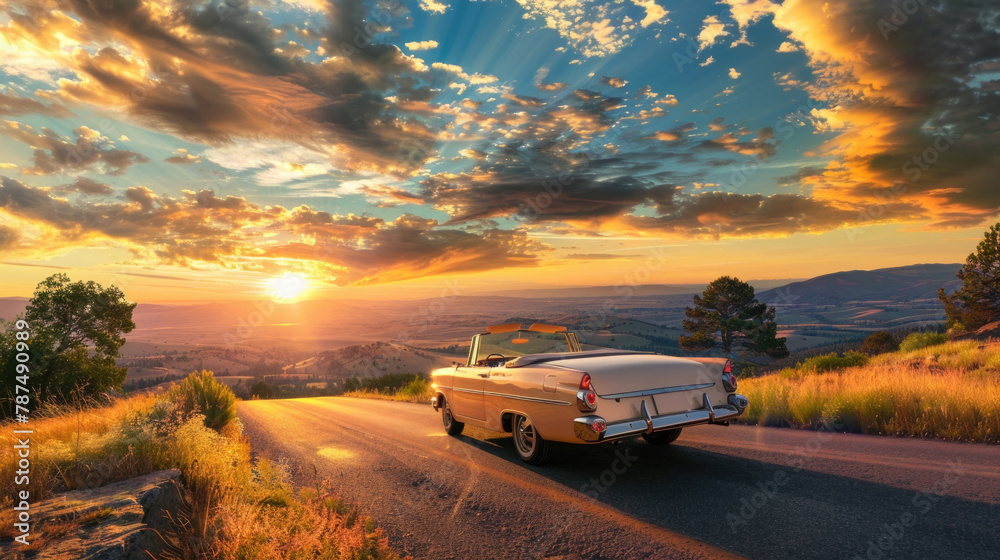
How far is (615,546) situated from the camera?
3926mm

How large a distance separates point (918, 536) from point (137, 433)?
7916 millimetres

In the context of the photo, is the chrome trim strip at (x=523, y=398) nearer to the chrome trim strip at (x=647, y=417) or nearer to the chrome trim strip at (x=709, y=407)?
the chrome trim strip at (x=647, y=417)

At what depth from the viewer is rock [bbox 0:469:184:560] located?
3.19 metres

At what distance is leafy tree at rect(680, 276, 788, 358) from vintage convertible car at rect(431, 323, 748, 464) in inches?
1613

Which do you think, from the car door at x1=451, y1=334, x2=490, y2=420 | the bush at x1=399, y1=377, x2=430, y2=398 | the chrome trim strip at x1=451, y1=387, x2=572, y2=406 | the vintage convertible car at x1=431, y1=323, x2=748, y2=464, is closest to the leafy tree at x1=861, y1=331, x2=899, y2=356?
the bush at x1=399, y1=377, x2=430, y2=398

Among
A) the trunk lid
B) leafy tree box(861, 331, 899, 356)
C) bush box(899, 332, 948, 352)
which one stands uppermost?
the trunk lid

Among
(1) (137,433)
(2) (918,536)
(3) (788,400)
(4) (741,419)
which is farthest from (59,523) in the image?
(3) (788,400)

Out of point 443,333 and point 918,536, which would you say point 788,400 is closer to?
point 918,536

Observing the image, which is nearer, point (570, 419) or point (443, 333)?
point (570, 419)

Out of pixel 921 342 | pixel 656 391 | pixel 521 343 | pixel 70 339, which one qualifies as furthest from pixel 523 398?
pixel 70 339

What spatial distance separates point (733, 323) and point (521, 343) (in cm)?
4279

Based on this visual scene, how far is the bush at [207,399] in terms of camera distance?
10.5 metres

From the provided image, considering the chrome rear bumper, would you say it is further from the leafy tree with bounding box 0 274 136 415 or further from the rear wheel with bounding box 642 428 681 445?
the leafy tree with bounding box 0 274 136 415

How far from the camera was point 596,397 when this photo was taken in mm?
5426
